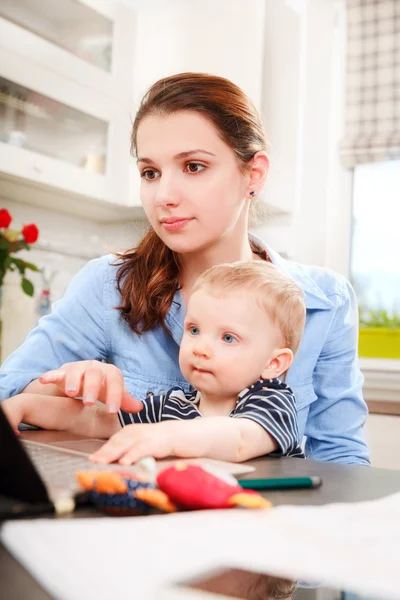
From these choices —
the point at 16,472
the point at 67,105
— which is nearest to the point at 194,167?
the point at 16,472

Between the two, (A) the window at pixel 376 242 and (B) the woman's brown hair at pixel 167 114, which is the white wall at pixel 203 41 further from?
(B) the woman's brown hair at pixel 167 114

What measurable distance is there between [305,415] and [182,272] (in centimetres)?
39

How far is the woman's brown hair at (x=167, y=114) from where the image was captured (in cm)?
128

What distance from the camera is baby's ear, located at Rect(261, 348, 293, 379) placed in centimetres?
100

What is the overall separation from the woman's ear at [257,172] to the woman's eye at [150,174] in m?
0.22

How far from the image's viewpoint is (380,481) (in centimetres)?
72

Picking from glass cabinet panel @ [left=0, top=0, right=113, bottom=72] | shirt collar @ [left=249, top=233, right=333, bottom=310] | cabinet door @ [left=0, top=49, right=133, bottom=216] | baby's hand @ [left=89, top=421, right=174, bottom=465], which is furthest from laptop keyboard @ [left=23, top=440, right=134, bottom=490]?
glass cabinet panel @ [left=0, top=0, right=113, bottom=72]

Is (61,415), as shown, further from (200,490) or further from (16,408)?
(200,490)

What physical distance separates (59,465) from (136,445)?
0.29 ft

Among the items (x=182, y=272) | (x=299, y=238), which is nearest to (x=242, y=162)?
(x=182, y=272)

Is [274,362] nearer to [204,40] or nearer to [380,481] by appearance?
[380,481]

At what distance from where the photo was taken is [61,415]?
0.95 metres

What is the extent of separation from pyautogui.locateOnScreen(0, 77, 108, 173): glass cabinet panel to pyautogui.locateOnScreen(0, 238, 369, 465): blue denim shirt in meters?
1.45

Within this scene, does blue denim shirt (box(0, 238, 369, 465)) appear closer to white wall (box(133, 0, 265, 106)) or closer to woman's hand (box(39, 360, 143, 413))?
woman's hand (box(39, 360, 143, 413))
